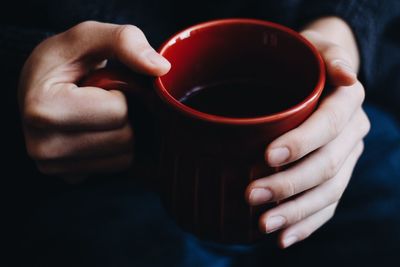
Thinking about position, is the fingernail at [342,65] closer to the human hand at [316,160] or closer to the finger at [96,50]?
the human hand at [316,160]

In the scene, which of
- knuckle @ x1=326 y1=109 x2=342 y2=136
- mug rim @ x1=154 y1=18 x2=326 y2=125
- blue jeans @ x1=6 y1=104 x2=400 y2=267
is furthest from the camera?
blue jeans @ x1=6 y1=104 x2=400 y2=267

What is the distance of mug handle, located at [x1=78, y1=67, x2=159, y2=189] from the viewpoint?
55 centimetres

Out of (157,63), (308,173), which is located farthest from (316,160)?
(157,63)

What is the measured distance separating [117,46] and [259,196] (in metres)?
0.26

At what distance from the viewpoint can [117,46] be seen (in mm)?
595

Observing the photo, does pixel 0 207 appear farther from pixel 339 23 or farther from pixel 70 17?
pixel 339 23

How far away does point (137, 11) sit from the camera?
85cm

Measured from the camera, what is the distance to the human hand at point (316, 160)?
1.75 feet

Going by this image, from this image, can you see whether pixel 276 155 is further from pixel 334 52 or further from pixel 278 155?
pixel 334 52

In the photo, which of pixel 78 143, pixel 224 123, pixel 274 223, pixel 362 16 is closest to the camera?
pixel 224 123

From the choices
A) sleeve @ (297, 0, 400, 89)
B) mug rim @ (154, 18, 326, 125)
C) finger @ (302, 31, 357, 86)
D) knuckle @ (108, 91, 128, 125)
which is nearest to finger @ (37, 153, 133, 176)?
knuckle @ (108, 91, 128, 125)

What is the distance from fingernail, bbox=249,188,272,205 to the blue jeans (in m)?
0.20

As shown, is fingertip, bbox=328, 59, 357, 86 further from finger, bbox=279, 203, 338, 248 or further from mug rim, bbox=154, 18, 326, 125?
finger, bbox=279, 203, 338, 248

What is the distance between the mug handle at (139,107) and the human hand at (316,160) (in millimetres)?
161
